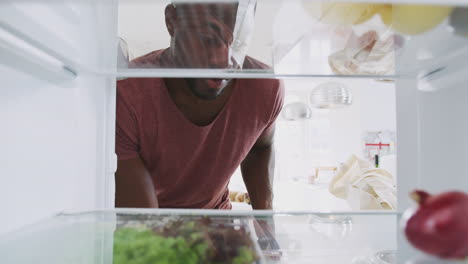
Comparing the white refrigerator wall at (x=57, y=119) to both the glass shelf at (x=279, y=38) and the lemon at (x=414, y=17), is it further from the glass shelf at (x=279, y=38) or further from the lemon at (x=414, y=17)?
the lemon at (x=414, y=17)

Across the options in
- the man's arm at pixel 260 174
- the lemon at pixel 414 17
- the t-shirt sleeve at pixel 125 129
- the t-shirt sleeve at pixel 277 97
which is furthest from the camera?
the man's arm at pixel 260 174

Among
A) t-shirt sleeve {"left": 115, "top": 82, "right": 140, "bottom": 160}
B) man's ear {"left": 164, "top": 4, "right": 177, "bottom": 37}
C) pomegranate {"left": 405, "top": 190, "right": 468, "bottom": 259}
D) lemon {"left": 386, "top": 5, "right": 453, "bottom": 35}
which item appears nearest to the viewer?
pomegranate {"left": 405, "top": 190, "right": 468, "bottom": 259}

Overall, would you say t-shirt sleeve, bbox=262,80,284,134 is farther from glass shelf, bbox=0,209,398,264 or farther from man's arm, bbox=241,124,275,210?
glass shelf, bbox=0,209,398,264

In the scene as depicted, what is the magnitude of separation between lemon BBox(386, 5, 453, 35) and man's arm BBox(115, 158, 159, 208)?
876 millimetres

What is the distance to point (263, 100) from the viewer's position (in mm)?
1301

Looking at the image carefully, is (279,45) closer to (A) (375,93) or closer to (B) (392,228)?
(B) (392,228)

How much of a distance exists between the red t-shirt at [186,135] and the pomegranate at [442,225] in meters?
0.95

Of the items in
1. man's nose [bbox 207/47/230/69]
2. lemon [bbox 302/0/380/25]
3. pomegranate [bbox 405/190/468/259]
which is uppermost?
lemon [bbox 302/0/380/25]

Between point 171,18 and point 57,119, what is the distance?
0.29m

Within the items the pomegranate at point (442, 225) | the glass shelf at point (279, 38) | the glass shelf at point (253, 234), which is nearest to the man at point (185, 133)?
A: the glass shelf at point (279, 38)

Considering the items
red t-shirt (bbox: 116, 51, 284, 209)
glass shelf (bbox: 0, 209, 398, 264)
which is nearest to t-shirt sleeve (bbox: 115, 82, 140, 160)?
red t-shirt (bbox: 116, 51, 284, 209)

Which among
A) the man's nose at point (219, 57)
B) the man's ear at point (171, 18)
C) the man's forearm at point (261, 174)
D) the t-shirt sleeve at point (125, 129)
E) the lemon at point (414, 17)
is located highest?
the man's ear at point (171, 18)

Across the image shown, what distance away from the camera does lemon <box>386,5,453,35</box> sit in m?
0.49

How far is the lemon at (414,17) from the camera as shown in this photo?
49 centimetres
